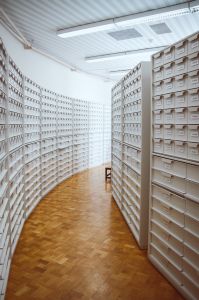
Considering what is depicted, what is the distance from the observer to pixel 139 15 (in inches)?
143

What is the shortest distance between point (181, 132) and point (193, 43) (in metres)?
0.64

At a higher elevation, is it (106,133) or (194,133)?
(194,133)

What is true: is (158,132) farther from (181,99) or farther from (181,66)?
(181,66)

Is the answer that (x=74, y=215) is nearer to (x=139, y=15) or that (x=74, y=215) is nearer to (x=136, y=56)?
(x=139, y=15)

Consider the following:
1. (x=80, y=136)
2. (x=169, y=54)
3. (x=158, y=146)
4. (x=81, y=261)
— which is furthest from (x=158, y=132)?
(x=80, y=136)

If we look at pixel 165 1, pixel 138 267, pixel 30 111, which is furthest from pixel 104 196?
pixel 165 1

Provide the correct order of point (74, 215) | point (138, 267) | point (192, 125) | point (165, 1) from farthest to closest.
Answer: point (74, 215) < point (165, 1) < point (138, 267) < point (192, 125)

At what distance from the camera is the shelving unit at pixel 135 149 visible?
2.85 m

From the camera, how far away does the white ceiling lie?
11.3 feet

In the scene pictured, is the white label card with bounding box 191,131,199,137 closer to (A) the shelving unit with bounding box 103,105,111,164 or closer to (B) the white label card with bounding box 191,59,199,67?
(B) the white label card with bounding box 191,59,199,67

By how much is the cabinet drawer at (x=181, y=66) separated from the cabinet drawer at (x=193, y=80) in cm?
9

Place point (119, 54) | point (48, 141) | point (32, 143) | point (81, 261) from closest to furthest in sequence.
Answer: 1. point (81, 261)
2. point (32, 143)
3. point (48, 141)
4. point (119, 54)

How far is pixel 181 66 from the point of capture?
2059 mm

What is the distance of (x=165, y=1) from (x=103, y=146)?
19.5 ft
